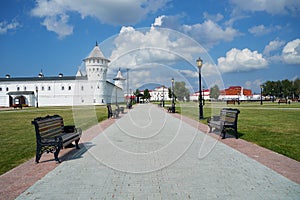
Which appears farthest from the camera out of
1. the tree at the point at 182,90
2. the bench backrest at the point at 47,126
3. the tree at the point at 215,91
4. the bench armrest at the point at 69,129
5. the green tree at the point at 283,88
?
the green tree at the point at 283,88

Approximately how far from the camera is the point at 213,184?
407 cm

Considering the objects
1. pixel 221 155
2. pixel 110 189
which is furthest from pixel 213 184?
pixel 221 155

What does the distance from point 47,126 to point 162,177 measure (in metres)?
Result: 3.26

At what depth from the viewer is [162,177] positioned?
4.50m

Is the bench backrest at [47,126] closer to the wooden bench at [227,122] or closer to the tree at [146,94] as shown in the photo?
the wooden bench at [227,122]

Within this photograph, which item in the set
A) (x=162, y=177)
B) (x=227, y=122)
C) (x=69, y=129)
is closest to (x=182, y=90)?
(x=227, y=122)

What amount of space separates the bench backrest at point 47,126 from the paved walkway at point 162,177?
829 millimetres

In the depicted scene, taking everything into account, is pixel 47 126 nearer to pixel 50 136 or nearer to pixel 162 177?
pixel 50 136

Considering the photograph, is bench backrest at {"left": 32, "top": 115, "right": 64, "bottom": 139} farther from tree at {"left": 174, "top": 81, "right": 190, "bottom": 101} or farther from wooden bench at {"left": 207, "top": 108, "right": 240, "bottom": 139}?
tree at {"left": 174, "top": 81, "right": 190, "bottom": 101}

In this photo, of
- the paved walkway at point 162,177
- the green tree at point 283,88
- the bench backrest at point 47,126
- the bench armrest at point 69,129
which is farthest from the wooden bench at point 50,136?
the green tree at point 283,88

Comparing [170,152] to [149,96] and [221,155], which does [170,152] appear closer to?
[221,155]

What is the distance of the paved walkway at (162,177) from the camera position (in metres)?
3.71

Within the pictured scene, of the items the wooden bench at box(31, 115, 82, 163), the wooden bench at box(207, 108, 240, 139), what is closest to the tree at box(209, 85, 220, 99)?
the wooden bench at box(207, 108, 240, 139)

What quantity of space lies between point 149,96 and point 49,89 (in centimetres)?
3057
